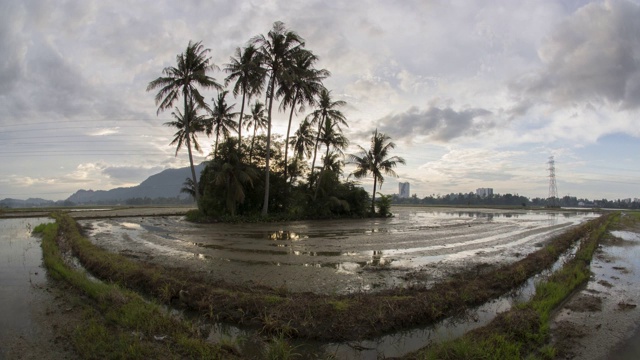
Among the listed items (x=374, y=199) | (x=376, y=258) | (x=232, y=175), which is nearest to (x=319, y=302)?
(x=376, y=258)

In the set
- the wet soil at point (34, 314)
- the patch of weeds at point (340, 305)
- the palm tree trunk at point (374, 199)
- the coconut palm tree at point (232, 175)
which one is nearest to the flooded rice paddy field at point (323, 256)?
the patch of weeds at point (340, 305)

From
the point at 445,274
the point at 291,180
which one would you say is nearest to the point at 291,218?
the point at 291,180

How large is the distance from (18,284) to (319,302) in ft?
24.4

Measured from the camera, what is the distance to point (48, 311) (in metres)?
5.87

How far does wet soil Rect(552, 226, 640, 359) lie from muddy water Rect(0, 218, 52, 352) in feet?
25.9

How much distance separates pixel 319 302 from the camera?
220 inches

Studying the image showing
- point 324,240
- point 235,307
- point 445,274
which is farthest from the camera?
point 324,240

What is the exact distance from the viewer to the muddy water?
5203 mm

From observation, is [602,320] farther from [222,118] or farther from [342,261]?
[222,118]

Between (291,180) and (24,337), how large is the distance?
985 inches

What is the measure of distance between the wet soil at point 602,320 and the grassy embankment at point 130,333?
4.86m

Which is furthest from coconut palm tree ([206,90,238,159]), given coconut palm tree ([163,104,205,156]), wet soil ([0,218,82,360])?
wet soil ([0,218,82,360])

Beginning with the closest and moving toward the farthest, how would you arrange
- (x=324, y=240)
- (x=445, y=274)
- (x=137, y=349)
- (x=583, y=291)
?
(x=137, y=349)
(x=583, y=291)
(x=445, y=274)
(x=324, y=240)

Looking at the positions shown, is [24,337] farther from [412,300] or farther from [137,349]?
[412,300]
